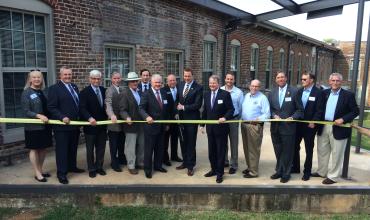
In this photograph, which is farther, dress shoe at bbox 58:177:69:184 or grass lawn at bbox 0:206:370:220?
dress shoe at bbox 58:177:69:184

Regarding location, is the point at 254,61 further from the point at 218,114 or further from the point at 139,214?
the point at 139,214

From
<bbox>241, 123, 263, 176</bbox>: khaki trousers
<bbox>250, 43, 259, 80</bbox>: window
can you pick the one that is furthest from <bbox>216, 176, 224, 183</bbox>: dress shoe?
<bbox>250, 43, 259, 80</bbox>: window

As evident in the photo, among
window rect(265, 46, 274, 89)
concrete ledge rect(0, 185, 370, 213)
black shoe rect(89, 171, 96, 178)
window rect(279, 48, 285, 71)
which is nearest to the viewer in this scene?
concrete ledge rect(0, 185, 370, 213)

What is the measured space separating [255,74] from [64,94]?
12.1m

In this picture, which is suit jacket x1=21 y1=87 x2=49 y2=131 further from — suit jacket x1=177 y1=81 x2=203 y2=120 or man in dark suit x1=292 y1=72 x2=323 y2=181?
man in dark suit x1=292 y1=72 x2=323 y2=181

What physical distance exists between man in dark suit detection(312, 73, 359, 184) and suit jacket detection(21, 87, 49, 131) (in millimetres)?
4429

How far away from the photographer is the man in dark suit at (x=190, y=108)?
5621 mm

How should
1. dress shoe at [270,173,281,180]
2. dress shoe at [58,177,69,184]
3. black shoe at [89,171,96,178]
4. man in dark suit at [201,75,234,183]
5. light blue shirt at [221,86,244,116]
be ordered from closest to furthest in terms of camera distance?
dress shoe at [58,177,69,184] → man in dark suit at [201,75,234,183] → black shoe at [89,171,96,178] → dress shoe at [270,173,281,180] → light blue shirt at [221,86,244,116]

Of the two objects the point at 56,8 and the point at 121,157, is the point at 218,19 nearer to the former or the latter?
the point at 56,8

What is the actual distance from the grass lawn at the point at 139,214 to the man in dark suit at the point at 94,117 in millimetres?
788

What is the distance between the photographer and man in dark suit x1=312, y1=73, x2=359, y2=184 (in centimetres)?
515

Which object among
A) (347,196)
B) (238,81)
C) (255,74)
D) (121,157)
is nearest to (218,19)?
(238,81)

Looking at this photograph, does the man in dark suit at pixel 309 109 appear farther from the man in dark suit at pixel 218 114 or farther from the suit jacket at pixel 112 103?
the suit jacket at pixel 112 103

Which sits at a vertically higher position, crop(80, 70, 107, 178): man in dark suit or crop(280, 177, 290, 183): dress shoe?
crop(80, 70, 107, 178): man in dark suit
